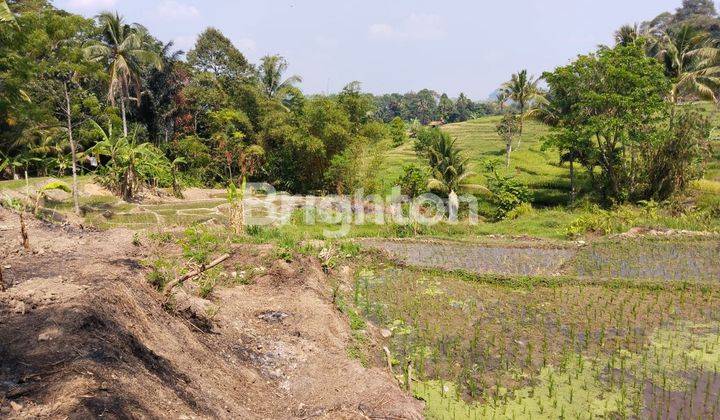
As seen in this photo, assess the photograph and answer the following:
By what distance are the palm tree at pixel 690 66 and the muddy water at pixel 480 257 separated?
11527 mm

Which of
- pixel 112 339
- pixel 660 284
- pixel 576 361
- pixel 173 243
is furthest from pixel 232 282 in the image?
pixel 660 284

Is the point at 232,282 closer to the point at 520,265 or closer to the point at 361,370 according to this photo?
the point at 361,370

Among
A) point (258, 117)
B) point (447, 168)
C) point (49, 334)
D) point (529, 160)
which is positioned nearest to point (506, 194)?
point (447, 168)

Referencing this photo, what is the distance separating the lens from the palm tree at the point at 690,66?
1950 centimetres

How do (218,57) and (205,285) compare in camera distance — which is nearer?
(205,285)

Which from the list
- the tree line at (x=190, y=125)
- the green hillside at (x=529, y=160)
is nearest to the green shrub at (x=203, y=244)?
the tree line at (x=190, y=125)

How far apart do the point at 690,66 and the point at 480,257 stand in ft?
53.0

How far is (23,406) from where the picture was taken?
3309 mm

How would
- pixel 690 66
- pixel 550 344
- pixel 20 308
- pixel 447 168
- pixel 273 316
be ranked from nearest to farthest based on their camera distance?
pixel 20 308, pixel 550 344, pixel 273 316, pixel 447 168, pixel 690 66

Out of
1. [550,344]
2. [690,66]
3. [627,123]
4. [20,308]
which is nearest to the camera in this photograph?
[20,308]

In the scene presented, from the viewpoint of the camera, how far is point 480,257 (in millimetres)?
12766

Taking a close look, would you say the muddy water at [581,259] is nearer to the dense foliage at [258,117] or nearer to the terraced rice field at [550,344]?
the terraced rice field at [550,344]

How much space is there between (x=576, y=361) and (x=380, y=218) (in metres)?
11.1

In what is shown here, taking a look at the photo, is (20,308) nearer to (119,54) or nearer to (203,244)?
(203,244)
